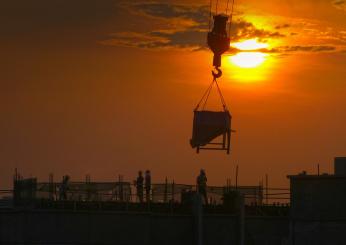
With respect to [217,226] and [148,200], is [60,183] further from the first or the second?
[217,226]

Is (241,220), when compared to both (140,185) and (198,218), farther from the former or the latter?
(140,185)

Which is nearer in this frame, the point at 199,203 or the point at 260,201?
the point at 199,203

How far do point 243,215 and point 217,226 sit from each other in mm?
1598

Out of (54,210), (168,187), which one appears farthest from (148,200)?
(54,210)

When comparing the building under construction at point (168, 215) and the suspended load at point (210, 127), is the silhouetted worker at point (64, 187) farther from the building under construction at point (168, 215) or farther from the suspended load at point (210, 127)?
the suspended load at point (210, 127)

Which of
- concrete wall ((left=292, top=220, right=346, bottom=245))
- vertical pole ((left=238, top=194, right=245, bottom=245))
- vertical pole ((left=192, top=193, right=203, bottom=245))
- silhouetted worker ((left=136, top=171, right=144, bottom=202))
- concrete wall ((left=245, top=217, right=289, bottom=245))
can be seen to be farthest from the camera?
silhouetted worker ((left=136, top=171, right=144, bottom=202))

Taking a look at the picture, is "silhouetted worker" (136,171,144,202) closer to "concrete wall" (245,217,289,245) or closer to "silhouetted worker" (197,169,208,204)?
"silhouetted worker" (197,169,208,204)

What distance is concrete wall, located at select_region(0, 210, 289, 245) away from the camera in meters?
62.4

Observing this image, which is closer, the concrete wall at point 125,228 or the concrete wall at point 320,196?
the concrete wall at point 320,196

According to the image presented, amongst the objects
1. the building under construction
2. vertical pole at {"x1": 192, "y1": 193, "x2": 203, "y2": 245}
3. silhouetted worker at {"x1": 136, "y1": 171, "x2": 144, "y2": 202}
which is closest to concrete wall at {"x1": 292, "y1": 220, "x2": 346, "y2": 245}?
the building under construction

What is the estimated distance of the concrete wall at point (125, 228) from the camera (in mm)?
62438

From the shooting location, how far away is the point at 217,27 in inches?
2498

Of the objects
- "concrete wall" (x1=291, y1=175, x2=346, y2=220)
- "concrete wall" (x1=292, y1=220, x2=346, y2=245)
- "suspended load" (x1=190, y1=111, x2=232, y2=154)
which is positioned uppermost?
"suspended load" (x1=190, y1=111, x2=232, y2=154)

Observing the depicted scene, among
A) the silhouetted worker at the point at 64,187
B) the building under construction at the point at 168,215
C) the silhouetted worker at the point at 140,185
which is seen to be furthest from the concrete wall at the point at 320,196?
the silhouetted worker at the point at 64,187
